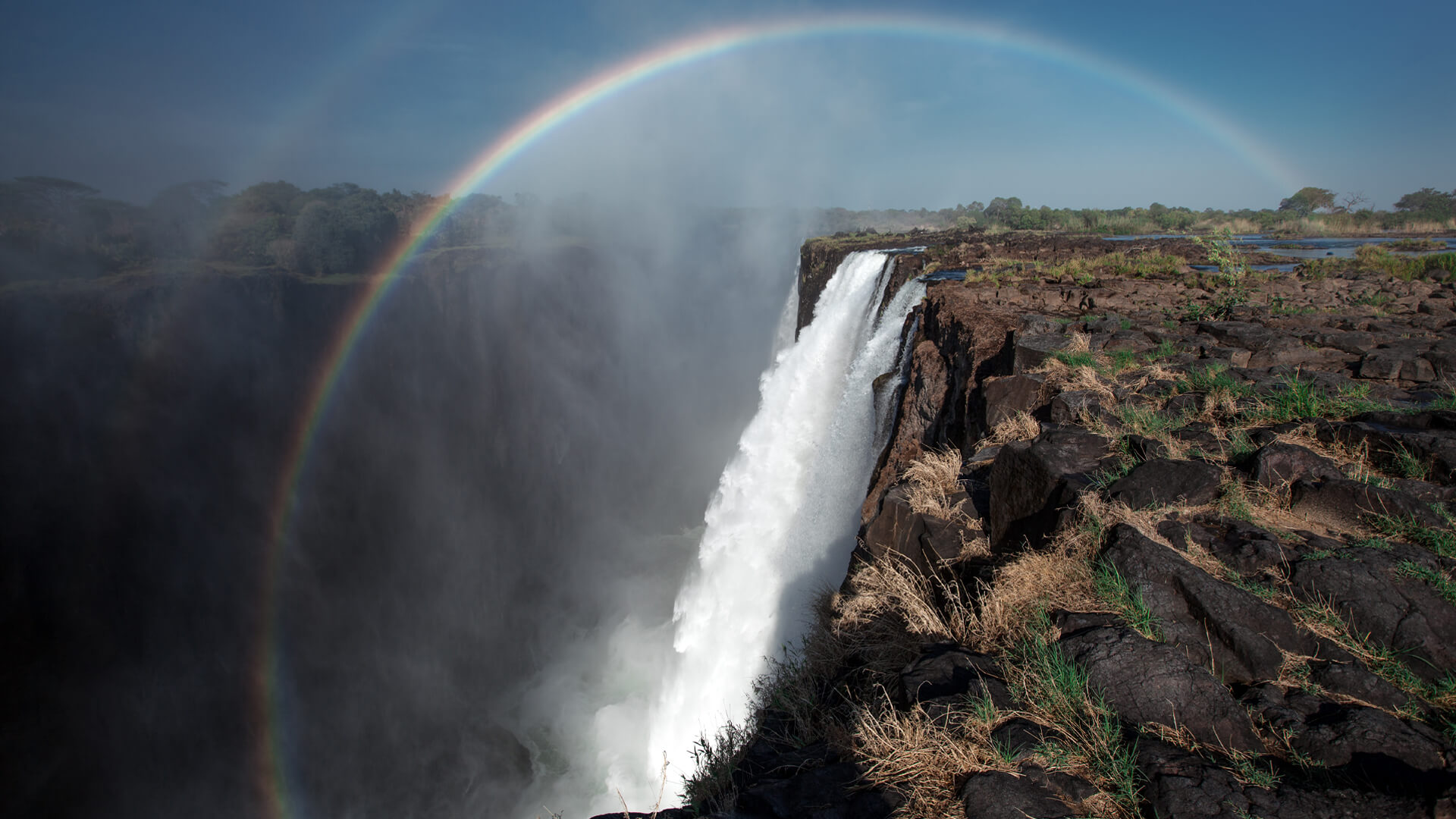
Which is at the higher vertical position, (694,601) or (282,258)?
(282,258)

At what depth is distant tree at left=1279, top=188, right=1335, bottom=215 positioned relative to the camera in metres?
26.2

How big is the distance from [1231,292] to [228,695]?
89.0ft

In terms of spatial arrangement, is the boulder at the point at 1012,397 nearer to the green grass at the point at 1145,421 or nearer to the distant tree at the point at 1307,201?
the green grass at the point at 1145,421

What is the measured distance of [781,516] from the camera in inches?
436

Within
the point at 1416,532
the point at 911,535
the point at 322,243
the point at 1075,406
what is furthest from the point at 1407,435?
the point at 322,243

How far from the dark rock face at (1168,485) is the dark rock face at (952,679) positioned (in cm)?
135

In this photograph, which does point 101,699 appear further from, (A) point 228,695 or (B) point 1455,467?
(B) point 1455,467

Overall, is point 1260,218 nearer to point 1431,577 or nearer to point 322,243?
point 1431,577

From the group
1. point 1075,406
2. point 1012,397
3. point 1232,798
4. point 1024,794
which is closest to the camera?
point 1232,798

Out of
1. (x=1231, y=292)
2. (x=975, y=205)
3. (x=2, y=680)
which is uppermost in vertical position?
(x=975, y=205)

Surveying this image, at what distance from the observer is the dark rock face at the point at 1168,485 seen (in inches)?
131

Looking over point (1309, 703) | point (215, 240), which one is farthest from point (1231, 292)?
point (215, 240)

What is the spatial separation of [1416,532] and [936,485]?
247 cm

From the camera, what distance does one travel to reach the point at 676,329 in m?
42.6
